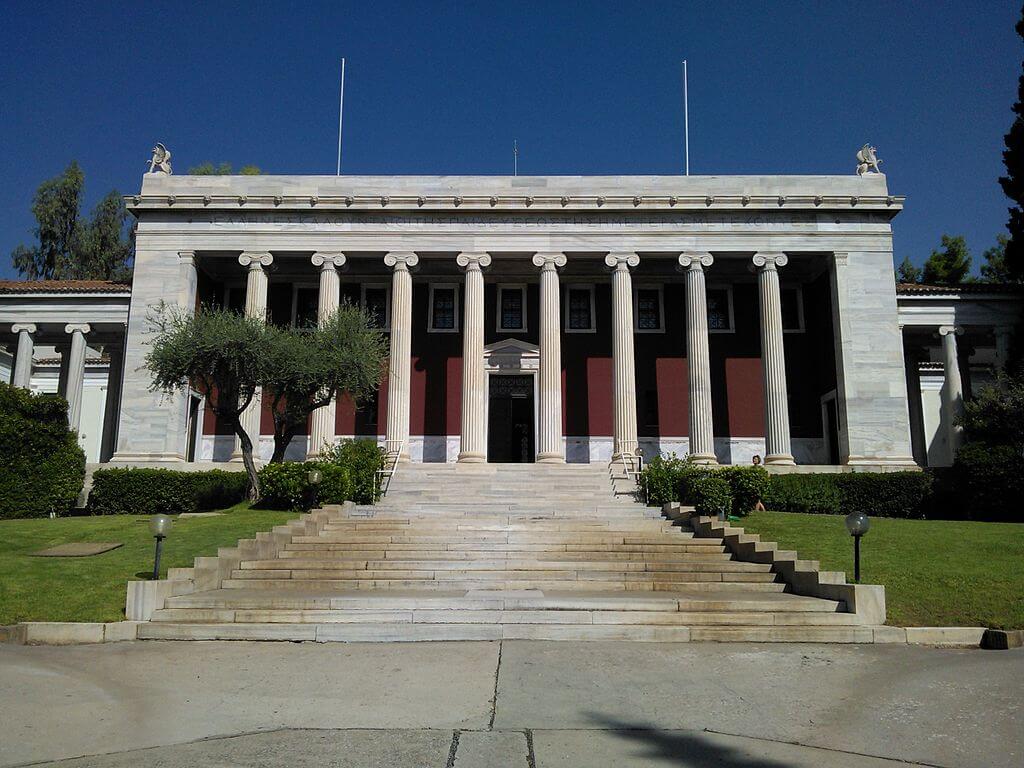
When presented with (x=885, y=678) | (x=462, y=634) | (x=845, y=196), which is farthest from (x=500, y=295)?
(x=885, y=678)

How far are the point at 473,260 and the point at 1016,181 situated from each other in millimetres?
21201

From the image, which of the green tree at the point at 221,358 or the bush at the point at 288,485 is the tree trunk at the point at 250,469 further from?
the bush at the point at 288,485

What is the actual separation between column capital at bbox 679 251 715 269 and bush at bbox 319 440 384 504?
14.3 metres

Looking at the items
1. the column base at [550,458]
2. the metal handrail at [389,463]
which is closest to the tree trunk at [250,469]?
the metal handrail at [389,463]

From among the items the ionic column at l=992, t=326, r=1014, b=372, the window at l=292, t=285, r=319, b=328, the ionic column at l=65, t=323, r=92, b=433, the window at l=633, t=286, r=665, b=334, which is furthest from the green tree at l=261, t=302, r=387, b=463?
the ionic column at l=992, t=326, r=1014, b=372

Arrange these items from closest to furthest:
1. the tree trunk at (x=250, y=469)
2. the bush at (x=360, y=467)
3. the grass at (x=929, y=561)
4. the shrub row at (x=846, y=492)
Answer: the grass at (x=929, y=561) → the bush at (x=360, y=467) → the tree trunk at (x=250, y=469) → the shrub row at (x=846, y=492)

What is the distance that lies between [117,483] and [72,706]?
1951 cm

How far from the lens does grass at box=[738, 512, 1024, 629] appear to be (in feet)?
43.3

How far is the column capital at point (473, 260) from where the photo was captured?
3250cm

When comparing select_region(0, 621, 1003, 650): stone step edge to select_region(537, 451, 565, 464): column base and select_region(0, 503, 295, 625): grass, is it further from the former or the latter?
select_region(537, 451, 565, 464): column base

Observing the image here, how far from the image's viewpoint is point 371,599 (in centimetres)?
1346

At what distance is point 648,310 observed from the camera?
3619 centimetres

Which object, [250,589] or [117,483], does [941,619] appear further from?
[117,483]

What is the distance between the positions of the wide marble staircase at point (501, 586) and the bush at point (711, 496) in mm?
1068
